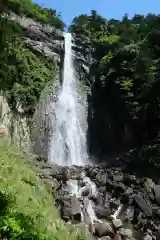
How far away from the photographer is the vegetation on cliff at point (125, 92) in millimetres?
19886

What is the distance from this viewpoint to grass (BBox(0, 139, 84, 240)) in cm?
378

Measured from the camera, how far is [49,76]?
21.5 m

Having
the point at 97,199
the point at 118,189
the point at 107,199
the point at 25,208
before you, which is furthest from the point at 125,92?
the point at 25,208

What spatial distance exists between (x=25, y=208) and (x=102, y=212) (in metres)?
4.70

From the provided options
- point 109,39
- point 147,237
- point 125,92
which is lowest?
point 147,237

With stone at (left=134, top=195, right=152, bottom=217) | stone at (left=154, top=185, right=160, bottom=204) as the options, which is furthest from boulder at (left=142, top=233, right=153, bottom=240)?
stone at (left=154, top=185, right=160, bottom=204)

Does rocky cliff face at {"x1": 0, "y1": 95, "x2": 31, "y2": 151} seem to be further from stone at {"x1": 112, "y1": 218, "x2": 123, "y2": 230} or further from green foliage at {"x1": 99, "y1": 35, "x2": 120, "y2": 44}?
green foliage at {"x1": 99, "y1": 35, "x2": 120, "y2": 44}

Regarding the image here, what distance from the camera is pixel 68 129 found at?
1975cm

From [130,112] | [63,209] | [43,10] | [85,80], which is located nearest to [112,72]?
[85,80]

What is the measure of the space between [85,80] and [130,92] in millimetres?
3901

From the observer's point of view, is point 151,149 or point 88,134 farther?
point 88,134

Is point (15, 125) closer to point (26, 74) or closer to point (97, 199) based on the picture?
point (26, 74)

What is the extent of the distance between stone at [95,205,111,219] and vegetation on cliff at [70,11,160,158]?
8.81m

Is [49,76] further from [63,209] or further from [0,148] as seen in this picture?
[63,209]
